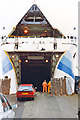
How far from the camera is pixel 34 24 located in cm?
2375

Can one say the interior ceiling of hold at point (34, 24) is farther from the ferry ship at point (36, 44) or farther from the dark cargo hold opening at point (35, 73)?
the dark cargo hold opening at point (35, 73)

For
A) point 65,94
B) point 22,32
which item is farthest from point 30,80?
point 65,94

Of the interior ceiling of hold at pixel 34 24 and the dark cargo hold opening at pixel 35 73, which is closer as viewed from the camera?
the interior ceiling of hold at pixel 34 24

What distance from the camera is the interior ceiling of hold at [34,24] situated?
22.9 meters

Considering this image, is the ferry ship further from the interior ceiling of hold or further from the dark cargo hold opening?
the dark cargo hold opening

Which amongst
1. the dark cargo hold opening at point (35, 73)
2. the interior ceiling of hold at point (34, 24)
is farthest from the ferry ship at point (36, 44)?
the dark cargo hold opening at point (35, 73)

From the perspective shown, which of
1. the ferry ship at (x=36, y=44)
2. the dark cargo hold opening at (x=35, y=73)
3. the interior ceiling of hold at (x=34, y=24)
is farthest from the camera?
the dark cargo hold opening at (x=35, y=73)

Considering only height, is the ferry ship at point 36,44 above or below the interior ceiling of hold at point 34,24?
below

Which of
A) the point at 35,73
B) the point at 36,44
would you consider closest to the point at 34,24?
the point at 36,44

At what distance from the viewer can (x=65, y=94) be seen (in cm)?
1912

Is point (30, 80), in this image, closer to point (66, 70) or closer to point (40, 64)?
point (40, 64)

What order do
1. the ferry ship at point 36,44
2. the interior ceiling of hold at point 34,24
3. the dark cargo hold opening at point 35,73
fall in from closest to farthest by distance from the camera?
the ferry ship at point 36,44 < the interior ceiling of hold at point 34,24 < the dark cargo hold opening at point 35,73

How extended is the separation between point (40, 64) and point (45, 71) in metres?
1.01

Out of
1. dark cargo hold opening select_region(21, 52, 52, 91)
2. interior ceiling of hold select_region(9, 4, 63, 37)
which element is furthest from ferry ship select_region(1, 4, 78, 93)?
dark cargo hold opening select_region(21, 52, 52, 91)
